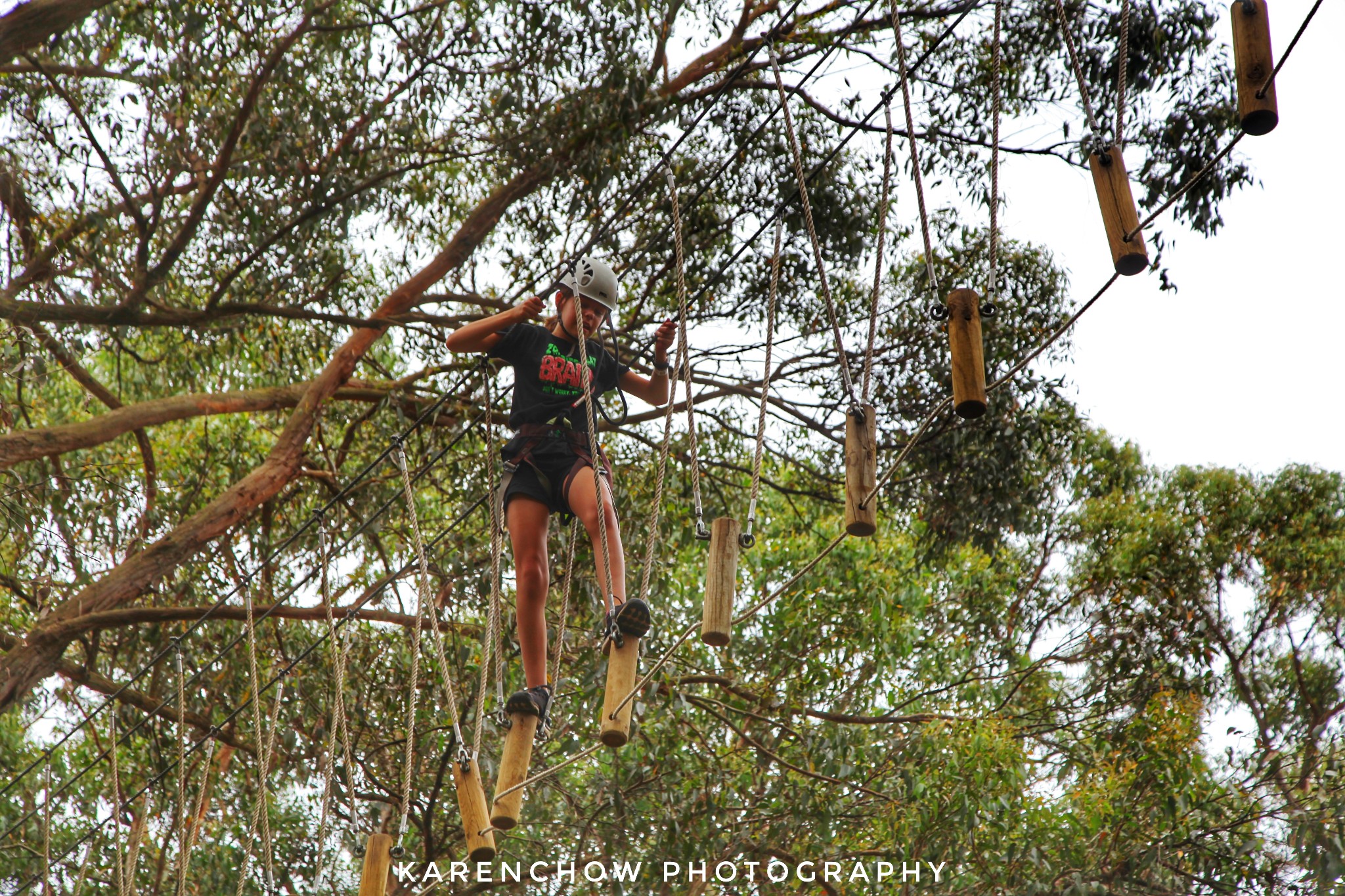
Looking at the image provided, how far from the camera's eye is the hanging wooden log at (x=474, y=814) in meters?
3.01

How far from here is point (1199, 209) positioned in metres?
5.86

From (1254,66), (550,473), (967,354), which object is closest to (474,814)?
(550,473)

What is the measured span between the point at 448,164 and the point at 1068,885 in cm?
520

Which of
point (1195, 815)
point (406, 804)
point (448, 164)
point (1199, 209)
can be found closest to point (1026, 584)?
point (1195, 815)

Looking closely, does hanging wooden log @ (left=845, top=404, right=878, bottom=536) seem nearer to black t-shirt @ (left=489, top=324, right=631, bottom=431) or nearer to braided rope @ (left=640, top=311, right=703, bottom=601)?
braided rope @ (left=640, top=311, right=703, bottom=601)

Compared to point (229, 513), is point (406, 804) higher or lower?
lower

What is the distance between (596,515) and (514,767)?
0.66 m

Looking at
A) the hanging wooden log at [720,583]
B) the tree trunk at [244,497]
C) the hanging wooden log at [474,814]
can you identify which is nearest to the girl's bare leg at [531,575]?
the hanging wooden log at [474,814]

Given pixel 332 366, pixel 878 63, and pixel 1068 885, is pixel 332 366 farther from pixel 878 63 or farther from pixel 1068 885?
pixel 1068 885

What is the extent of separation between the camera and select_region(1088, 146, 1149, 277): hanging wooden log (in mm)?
2318

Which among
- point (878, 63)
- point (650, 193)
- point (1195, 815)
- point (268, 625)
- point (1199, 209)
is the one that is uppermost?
point (878, 63)

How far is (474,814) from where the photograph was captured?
3.02m

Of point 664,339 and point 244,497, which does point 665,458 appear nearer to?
point 664,339

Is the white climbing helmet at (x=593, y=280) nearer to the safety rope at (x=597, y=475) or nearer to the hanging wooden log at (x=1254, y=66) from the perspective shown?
the safety rope at (x=597, y=475)
